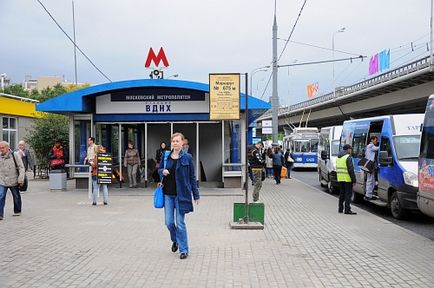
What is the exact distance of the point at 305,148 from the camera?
35.2 metres

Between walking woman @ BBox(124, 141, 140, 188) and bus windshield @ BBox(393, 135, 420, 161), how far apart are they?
29.0 ft

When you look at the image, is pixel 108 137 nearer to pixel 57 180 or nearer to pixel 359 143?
pixel 57 180

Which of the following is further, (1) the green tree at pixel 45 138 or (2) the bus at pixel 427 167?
(1) the green tree at pixel 45 138

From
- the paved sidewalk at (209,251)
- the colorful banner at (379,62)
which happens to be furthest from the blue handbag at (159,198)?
the colorful banner at (379,62)

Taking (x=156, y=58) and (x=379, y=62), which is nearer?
(x=156, y=58)

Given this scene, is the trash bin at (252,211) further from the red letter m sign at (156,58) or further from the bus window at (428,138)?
the red letter m sign at (156,58)

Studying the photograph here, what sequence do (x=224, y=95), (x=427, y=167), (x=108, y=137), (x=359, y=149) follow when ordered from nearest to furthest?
(x=427, y=167)
(x=224, y=95)
(x=359, y=149)
(x=108, y=137)

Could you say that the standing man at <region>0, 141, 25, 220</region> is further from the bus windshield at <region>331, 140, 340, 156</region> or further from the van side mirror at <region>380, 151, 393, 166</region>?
the bus windshield at <region>331, 140, 340, 156</region>

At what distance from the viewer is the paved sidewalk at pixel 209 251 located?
6.17 metres

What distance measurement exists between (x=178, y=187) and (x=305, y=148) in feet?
94.7

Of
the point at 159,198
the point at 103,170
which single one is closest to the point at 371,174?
the point at 103,170

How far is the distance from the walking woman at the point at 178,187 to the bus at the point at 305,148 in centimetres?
2851

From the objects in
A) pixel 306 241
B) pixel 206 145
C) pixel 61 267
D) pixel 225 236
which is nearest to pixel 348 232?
pixel 306 241

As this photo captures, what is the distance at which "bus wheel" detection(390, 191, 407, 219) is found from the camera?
11.8 meters
